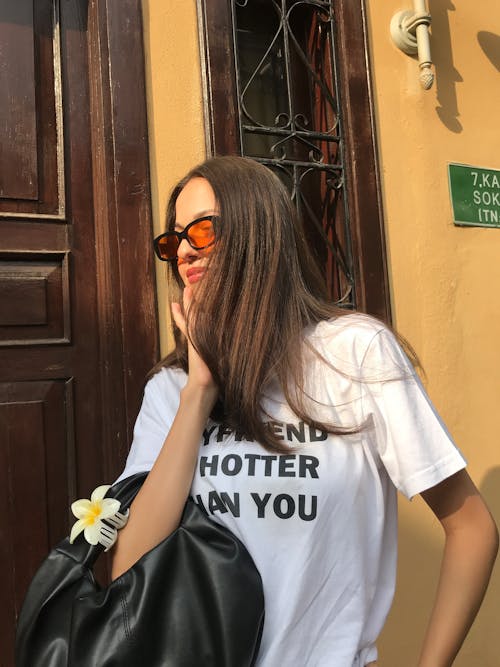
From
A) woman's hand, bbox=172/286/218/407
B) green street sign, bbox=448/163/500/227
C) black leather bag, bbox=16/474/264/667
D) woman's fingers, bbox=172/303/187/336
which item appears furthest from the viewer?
green street sign, bbox=448/163/500/227

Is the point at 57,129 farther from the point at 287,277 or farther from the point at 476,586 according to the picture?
the point at 476,586

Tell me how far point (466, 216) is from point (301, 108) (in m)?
0.83

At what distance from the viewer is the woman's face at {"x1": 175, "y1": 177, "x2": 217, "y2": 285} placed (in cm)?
132


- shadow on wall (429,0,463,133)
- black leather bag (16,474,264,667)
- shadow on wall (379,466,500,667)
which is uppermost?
shadow on wall (429,0,463,133)

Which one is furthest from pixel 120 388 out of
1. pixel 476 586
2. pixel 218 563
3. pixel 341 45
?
pixel 341 45

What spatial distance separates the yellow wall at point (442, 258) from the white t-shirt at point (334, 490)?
1320 millimetres

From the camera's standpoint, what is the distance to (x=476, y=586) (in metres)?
1.11

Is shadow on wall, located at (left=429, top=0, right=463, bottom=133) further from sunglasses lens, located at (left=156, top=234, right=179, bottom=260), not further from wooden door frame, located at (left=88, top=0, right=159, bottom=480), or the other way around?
sunglasses lens, located at (left=156, top=234, right=179, bottom=260)

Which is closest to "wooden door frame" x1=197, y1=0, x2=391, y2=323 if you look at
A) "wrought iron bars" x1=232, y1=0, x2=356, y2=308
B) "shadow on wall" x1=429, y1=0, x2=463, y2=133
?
"wrought iron bars" x1=232, y1=0, x2=356, y2=308

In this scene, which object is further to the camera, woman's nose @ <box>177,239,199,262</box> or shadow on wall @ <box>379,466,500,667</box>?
shadow on wall @ <box>379,466,500,667</box>

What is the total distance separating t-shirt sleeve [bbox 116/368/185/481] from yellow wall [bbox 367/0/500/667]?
1.30m

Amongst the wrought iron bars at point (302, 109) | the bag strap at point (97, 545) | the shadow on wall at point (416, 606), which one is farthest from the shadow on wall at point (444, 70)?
the bag strap at point (97, 545)

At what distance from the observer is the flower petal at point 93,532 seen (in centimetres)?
113

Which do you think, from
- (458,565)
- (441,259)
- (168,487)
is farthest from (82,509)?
(441,259)
